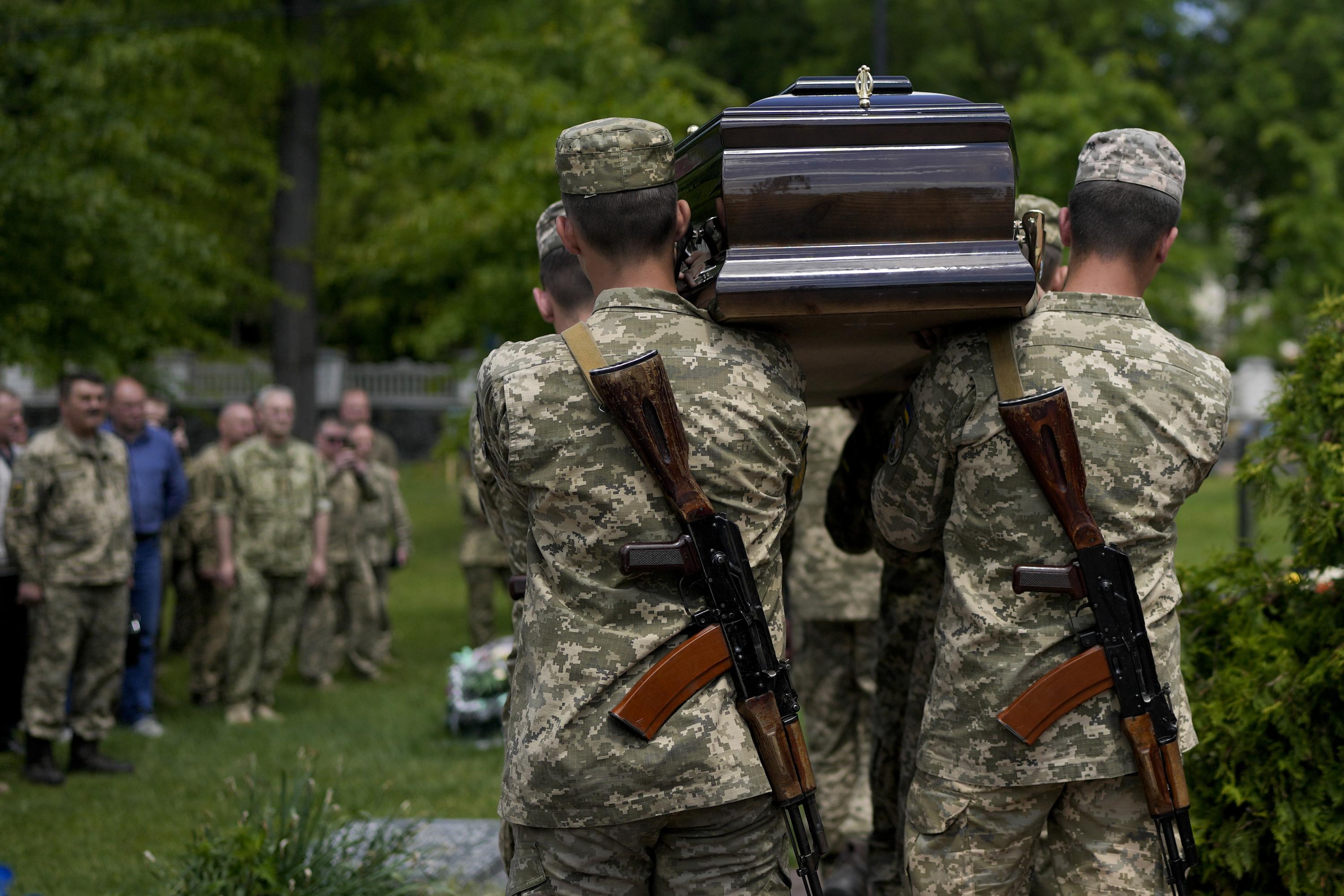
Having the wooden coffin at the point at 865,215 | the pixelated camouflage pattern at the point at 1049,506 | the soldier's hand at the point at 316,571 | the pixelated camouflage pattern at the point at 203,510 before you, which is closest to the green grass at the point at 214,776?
the soldier's hand at the point at 316,571

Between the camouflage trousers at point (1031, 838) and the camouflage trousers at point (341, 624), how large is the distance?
771cm

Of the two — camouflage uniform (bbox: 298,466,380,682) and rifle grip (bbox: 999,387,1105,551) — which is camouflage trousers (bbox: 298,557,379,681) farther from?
rifle grip (bbox: 999,387,1105,551)

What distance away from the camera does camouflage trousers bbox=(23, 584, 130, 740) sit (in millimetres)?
7227

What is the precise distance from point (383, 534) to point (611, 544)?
8.49 meters

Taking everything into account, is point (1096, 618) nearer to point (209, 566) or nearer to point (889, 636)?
point (889, 636)

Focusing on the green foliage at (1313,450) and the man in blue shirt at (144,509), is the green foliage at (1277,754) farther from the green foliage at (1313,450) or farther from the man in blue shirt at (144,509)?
the man in blue shirt at (144,509)

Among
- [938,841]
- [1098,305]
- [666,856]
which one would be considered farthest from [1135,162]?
[666,856]

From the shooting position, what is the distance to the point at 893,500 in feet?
10.7

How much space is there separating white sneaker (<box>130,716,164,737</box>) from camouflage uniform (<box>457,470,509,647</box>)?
104 inches

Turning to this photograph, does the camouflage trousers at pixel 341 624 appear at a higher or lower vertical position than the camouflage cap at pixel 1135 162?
lower

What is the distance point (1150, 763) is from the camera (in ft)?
9.62

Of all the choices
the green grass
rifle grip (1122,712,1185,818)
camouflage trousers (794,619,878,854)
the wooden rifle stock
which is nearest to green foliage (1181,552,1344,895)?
rifle grip (1122,712,1185,818)

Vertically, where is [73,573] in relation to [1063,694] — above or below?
above

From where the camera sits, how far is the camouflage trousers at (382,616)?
10.9 m
